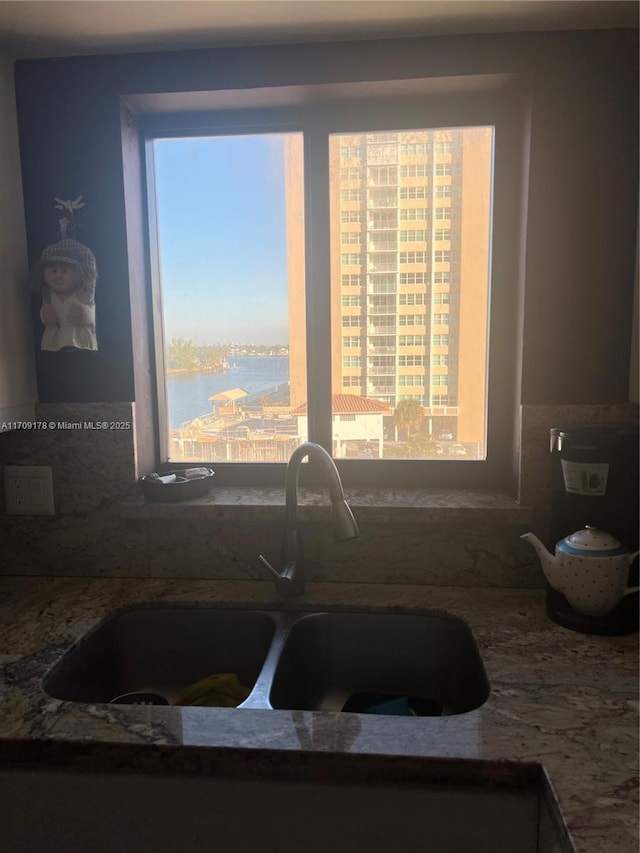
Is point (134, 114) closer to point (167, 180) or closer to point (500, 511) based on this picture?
point (167, 180)

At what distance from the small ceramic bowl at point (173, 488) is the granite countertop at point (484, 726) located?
0.34 metres

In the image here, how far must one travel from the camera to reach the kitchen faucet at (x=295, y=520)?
3.80ft

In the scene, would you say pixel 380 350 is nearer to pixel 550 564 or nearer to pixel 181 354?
pixel 181 354

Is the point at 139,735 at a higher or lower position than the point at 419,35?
lower

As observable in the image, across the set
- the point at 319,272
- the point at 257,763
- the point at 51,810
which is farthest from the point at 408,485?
the point at 51,810

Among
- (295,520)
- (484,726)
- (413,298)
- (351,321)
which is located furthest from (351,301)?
(484,726)

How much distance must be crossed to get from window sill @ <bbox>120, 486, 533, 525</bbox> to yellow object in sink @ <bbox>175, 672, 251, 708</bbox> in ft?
1.18

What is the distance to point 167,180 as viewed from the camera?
1.52m

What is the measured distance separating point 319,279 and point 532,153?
1.80 feet

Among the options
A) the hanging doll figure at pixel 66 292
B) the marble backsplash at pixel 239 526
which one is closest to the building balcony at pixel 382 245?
the marble backsplash at pixel 239 526

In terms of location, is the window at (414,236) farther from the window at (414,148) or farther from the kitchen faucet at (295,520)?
the kitchen faucet at (295,520)

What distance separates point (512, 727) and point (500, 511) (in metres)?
0.52

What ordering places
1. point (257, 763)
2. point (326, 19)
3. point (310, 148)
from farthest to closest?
point (310, 148), point (326, 19), point (257, 763)

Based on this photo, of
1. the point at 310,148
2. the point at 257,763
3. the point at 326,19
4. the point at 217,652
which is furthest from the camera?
the point at 310,148
